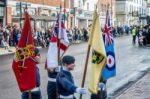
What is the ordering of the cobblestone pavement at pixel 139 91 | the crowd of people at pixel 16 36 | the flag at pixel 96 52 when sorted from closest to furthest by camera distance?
1. the flag at pixel 96 52
2. the cobblestone pavement at pixel 139 91
3. the crowd of people at pixel 16 36

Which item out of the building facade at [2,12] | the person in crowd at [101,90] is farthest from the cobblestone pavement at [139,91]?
the building facade at [2,12]

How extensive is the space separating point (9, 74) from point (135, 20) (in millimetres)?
82017

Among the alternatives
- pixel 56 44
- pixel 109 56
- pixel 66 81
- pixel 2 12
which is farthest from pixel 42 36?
pixel 66 81

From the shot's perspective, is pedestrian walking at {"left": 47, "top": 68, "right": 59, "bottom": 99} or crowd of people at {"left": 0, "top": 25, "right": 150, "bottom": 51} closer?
pedestrian walking at {"left": 47, "top": 68, "right": 59, "bottom": 99}

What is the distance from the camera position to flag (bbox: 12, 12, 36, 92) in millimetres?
8859

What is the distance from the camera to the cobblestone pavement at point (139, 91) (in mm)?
13555

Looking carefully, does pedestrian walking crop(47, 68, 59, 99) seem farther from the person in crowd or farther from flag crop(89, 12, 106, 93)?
flag crop(89, 12, 106, 93)

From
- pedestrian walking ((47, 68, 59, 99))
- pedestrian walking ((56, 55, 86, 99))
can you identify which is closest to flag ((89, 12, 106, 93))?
pedestrian walking ((56, 55, 86, 99))

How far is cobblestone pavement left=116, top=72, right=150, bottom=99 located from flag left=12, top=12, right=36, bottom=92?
16.3ft

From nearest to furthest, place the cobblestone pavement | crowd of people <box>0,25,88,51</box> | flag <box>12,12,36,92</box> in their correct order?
flag <box>12,12,36,92</box> < the cobblestone pavement < crowd of people <box>0,25,88,51</box>

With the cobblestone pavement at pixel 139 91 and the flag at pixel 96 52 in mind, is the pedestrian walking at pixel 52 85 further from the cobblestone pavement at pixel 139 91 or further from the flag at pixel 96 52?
the cobblestone pavement at pixel 139 91

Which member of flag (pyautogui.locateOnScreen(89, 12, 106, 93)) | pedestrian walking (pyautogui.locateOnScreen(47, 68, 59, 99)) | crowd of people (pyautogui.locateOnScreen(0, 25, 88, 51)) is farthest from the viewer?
crowd of people (pyautogui.locateOnScreen(0, 25, 88, 51))

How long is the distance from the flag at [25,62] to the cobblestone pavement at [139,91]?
497 cm

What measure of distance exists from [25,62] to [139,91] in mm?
6446
